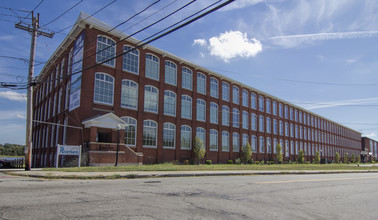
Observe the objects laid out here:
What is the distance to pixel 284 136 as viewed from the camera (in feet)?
185

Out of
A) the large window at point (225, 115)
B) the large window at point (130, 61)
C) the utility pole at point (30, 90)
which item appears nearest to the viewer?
the utility pole at point (30, 90)

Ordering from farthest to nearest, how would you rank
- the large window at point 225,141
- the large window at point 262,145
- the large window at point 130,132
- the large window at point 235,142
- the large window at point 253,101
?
the large window at point 262,145 → the large window at point 253,101 → the large window at point 235,142 → the large window at point 225,141 → the large window at point 130,132

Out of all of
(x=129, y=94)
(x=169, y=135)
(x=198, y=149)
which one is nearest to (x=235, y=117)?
(x=198, y=149)

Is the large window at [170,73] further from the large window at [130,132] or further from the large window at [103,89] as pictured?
the large window at [103,89]

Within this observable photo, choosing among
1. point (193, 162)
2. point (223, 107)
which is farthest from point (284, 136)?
point (193, 162)

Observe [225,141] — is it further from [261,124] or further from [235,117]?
[261,124]

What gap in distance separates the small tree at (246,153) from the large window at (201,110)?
363 inches

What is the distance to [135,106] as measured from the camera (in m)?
29.7

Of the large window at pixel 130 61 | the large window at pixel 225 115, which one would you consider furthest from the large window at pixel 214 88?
the large window at pixel 130 61

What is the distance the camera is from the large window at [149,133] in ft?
99.6

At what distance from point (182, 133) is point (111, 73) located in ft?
38.0

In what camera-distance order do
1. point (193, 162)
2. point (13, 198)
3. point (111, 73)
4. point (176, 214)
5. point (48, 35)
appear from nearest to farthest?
point (176, 214) → point (13, 198) → point (48, 35) → point (111, 73) → point (193, 162)

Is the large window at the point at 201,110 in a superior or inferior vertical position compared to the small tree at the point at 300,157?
superior

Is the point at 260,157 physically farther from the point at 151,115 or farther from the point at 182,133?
the point at 151,115
